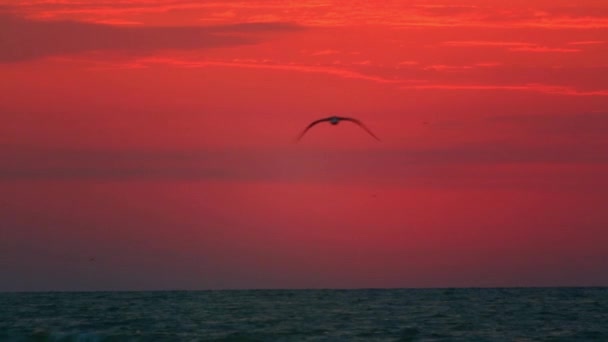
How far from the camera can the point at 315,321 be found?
46438mm

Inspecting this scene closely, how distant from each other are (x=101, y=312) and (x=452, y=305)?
18.6 metres

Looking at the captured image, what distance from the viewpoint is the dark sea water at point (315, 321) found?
40188 mm

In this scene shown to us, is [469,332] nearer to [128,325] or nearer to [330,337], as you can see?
[330,337]

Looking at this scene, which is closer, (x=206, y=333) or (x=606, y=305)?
(x=206, y=333)

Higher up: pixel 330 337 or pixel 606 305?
pixel 606 305

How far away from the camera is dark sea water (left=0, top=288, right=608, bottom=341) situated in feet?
132

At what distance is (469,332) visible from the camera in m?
41.0

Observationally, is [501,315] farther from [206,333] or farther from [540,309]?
[206,333]

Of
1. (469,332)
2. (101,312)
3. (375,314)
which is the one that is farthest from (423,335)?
(101,312)

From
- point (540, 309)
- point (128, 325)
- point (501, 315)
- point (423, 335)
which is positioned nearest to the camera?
point (423, 335)

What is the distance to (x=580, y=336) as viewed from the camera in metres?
39.5

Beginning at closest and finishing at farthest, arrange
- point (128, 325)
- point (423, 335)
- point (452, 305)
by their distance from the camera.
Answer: point (423, 335)
point (128, 325)
point (452, 305)

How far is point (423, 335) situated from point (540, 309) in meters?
17.1

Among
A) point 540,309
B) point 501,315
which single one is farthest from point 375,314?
point 540,309
